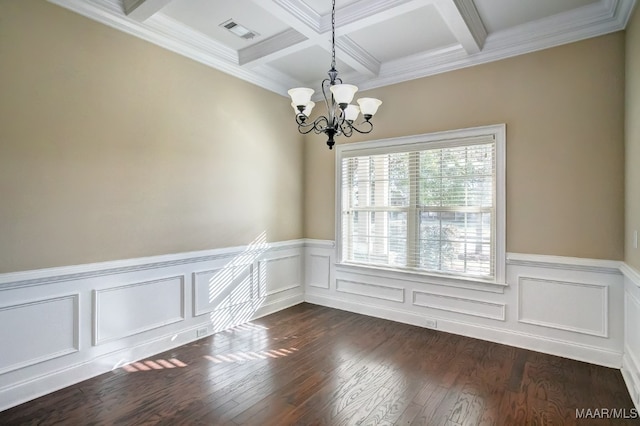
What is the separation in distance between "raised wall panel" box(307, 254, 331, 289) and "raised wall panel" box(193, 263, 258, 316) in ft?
3.20

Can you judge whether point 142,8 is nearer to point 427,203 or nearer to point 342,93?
point 342,93

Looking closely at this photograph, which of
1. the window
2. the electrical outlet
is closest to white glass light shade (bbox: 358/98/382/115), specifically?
the window

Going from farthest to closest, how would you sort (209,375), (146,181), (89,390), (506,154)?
(506,154), (146,181), (209,375), (89,390)

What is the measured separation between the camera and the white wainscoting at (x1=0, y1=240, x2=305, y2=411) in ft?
8.20

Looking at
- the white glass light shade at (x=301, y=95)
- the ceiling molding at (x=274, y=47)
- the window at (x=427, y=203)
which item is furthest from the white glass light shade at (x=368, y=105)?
the window at (x=427, y=203)

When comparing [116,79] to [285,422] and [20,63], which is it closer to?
[20,63]

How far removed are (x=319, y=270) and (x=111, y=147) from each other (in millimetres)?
→ 3035

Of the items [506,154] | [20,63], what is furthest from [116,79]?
[506,154]

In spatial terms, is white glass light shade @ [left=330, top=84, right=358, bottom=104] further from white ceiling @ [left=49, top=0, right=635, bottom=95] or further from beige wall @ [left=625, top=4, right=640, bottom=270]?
beige wall @ [left=625, top=4, right=640, bottom=270]

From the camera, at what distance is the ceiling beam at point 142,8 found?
276 centimetres

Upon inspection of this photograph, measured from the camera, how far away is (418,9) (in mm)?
3061

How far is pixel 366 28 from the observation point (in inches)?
133

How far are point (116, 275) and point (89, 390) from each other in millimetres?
896

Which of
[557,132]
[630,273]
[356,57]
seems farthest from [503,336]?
[356,57]
